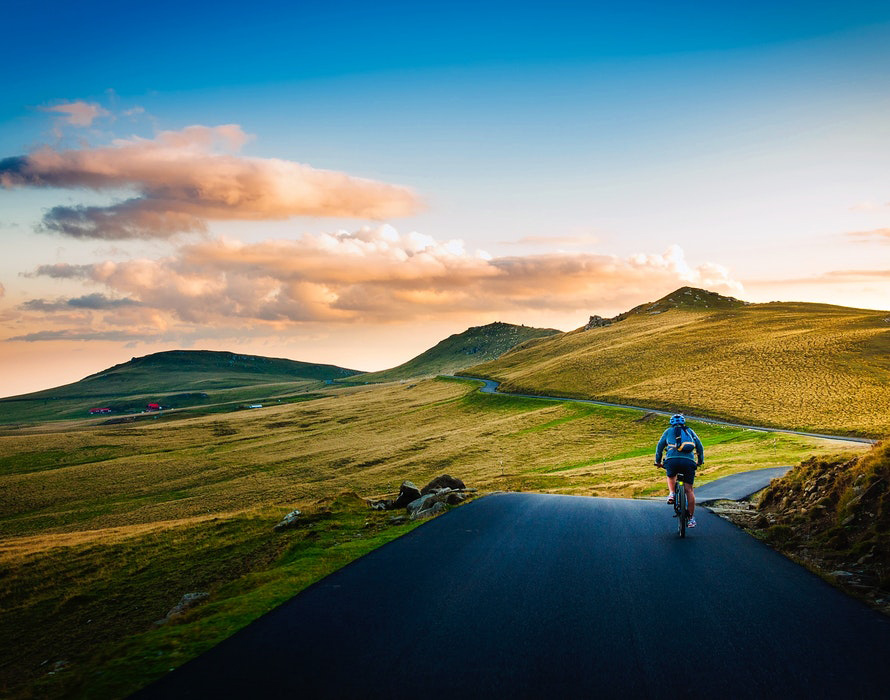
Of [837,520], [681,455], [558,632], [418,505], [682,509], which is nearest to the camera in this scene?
[558,632]

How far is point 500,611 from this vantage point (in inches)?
377

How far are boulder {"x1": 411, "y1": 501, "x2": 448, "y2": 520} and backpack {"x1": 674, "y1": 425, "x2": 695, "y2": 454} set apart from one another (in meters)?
9.21

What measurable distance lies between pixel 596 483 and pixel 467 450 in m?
33.5

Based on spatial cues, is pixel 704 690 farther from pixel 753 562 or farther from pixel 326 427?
pixel 326 427

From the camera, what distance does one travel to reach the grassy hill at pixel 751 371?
213ft

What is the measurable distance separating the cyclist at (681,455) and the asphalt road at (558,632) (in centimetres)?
198

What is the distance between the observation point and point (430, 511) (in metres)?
22.2

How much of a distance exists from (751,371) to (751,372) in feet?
2.36

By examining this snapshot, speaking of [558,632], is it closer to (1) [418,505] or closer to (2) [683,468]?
(2) [683,468]

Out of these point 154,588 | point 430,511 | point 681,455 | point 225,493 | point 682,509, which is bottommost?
point 225,493

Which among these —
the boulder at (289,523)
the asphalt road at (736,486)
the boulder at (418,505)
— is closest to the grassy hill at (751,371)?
the asphalt road at (736,486)

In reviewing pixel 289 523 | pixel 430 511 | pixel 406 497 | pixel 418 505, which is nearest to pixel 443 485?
pixel 406 497

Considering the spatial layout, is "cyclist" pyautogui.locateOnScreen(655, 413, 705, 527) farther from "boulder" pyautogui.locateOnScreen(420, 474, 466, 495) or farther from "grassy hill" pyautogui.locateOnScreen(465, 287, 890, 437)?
"grassy hill" pyautogui.locateOnScreen(465, 287, 890, 437)

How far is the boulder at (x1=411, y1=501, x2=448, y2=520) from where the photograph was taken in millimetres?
21766
